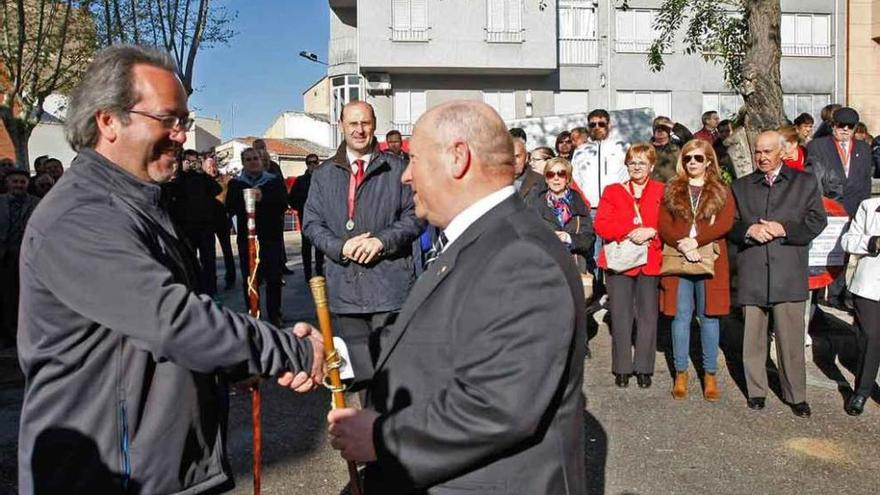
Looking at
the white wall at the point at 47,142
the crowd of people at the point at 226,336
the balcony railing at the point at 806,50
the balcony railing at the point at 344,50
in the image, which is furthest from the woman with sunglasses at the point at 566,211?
the white wall at the point at 47,142

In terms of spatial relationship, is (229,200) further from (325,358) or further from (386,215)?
(325,358)

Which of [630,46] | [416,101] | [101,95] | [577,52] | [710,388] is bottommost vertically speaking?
[710,388]

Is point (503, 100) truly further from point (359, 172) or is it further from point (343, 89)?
point (359, 172)

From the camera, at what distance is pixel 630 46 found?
32.1m

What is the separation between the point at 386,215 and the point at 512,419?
10.4 ft

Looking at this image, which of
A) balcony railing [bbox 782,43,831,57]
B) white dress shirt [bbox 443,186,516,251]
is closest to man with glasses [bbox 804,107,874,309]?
white dress shirt [bbox 443,186,516,251]

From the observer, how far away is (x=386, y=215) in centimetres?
502

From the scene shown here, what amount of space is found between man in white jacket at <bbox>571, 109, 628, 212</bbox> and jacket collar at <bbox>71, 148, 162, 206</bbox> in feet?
24.6

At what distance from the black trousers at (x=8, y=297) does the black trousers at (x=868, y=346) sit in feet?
27.0

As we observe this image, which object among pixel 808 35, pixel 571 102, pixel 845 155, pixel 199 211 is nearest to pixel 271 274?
pixel 199 211

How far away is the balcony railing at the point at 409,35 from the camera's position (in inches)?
1201

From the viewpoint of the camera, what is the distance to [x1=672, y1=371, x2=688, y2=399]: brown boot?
6.28m

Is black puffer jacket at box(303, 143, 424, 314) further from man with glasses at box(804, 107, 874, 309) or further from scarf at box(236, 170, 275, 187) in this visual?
man with glasses at box(804, 107, 874, 309)

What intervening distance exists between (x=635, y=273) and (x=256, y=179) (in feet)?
16.8
